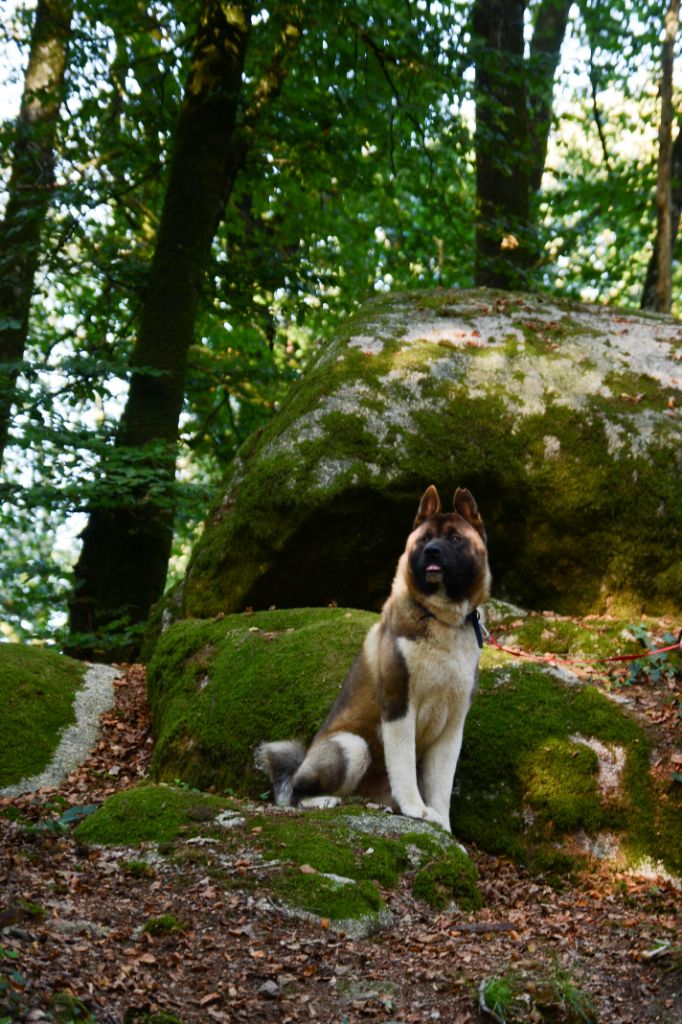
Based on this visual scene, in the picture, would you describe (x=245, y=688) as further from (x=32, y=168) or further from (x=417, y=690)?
(x=32, y=168)

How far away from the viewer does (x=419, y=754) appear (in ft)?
21.7

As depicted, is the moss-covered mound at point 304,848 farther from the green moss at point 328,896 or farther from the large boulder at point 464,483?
the large boulder at point 464,483

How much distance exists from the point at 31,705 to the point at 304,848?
14.3ft

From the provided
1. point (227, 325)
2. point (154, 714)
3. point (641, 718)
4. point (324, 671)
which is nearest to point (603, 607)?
point (641, 718)

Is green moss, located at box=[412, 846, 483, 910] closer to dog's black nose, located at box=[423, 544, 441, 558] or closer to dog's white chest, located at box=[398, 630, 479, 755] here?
dog's white chest, located at box=[398, 630, 479, 755]

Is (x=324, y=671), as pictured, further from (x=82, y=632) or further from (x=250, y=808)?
(x=82, y=632)

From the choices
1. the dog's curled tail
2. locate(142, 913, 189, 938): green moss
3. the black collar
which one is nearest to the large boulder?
the dog's curled tail

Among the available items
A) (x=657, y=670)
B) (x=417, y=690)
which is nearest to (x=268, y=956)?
(x=417, y=690)

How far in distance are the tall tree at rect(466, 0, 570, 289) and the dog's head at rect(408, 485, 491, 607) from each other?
9.61m

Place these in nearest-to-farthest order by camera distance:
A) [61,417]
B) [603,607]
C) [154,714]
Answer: [154,714], [603,607], [61,417]

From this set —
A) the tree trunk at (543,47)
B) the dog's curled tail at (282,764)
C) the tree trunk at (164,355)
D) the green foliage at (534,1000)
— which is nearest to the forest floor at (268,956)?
the green foliage at (534,1000)

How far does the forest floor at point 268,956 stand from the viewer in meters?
3.84

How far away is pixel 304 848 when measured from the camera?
5328 millimetres

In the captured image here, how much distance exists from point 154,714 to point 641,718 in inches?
170
